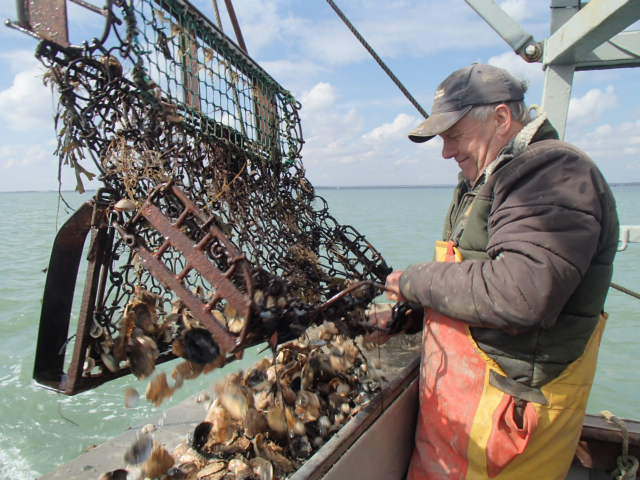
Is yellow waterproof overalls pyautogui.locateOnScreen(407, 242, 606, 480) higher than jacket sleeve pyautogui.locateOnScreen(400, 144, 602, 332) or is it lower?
lower

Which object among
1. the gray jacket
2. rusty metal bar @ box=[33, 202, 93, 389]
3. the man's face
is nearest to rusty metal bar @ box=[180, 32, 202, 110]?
rusty metal bar @ box=[33, 202, 93, 389]

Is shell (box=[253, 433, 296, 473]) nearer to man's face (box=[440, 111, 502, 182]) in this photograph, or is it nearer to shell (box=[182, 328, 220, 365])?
shell (box=[182, 328, 220, 365])

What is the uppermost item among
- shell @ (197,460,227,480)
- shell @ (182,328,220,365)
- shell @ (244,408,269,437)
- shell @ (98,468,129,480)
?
shell @ (182,328,220,365)

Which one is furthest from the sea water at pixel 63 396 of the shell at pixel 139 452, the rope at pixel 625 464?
the rope at pixel 625 464

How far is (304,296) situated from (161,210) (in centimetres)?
92

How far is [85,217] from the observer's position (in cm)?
175

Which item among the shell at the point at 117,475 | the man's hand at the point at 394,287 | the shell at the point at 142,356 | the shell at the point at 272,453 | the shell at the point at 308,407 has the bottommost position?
the shell at the point at 117,475

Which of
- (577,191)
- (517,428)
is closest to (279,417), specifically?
(517,428)

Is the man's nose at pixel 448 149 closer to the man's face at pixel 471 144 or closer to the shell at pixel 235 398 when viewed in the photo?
the man's face at pixel 471 144

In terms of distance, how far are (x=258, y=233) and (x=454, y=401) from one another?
118cm

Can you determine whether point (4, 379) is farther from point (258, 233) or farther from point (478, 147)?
point (478, 147)

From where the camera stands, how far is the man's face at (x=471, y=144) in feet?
5.47

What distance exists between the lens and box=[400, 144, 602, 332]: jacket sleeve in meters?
1.32

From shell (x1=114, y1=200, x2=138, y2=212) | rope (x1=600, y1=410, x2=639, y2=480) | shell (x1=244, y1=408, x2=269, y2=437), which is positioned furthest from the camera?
rope (x1=600, y1=410, x2=639, y2=480)
